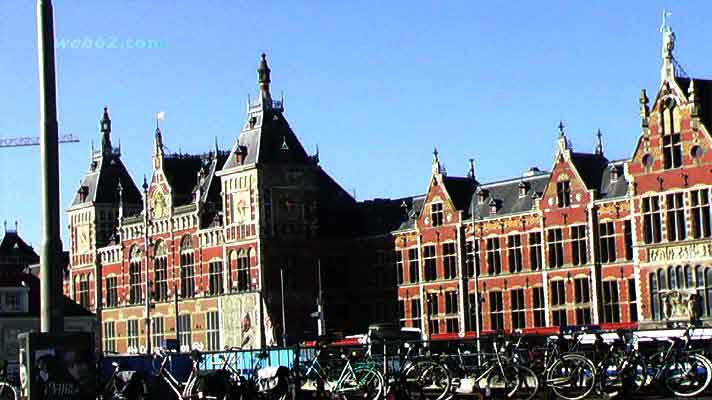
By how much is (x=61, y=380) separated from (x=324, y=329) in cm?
6037

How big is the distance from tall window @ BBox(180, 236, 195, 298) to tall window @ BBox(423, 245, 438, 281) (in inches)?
675

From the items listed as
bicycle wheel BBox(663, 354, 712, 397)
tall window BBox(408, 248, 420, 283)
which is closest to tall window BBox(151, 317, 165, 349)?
tall window BBox(408, 248, 420, 283)

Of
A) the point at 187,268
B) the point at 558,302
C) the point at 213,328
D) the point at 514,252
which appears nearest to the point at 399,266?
the point at 514,252

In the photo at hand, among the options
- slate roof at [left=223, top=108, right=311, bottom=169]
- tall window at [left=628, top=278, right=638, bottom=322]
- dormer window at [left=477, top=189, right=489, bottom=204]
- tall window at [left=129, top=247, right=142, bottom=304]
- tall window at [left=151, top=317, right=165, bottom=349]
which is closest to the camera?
tall window at [left=628, top=278, right=638, bottom=322]

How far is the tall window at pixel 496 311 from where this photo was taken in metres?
75.8

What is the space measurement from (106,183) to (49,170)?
82.4 m

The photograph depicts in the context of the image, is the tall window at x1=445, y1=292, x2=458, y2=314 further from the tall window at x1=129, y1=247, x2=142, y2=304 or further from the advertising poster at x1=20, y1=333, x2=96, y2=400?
the advertising poster at x1=20, y1=333, x2=96, y2=400

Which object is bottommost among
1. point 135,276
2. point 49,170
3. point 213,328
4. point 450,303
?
point 213,328

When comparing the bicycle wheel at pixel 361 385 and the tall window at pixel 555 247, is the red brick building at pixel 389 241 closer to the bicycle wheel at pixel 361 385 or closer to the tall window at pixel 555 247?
the tall window at pixel 555 247

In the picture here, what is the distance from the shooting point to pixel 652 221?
65.5 metres

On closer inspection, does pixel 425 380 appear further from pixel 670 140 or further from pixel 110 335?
pixel 110 335

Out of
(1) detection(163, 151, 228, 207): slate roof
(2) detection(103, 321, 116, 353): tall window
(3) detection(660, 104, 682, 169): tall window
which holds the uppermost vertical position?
(1) detection(163, 151, 228, 207): slate roof

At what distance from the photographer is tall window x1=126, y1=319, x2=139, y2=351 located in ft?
314

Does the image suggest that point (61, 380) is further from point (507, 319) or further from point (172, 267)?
point (172, 267)
